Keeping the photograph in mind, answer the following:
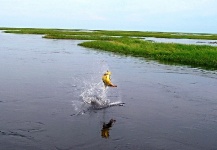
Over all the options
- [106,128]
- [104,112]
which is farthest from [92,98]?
[106,128]

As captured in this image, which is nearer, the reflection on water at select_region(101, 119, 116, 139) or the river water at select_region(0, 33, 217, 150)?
the river water at select_region(0, 33, 217, 150)

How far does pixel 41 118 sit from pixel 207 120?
739cm

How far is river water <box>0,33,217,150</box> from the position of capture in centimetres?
1163

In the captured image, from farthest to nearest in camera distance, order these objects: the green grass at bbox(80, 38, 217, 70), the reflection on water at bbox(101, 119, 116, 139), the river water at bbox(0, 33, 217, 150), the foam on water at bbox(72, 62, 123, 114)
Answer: the green grass at bbox(80, 38, 217, 70) → the foam on water at bbox(72, 62, 123, 114) → the reflection on water at bbox(101, 119, 116, 139) → the river water at bbox(0, 33, 217, 150)

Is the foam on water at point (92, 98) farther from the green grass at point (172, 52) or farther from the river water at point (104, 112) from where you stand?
the green grass at point (172, 52)

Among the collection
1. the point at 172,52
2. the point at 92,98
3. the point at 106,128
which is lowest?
the point at 106,128

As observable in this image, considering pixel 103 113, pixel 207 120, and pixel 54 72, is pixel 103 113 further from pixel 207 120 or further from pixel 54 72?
pixel 54 72

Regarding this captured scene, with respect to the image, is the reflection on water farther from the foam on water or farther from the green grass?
the green grass

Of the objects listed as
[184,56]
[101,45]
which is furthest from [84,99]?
[101,45]

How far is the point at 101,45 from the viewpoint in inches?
1988

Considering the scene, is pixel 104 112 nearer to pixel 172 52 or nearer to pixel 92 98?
pixel 92 98

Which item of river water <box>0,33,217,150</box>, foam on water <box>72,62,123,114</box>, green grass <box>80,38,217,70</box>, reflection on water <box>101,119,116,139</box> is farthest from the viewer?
green grass <box>80,38,217,70</box>

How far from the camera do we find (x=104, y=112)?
15188 mm

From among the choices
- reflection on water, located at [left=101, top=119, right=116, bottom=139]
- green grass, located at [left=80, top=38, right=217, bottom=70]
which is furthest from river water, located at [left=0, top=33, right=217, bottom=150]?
green grass, located at [left=80, top=38, right=217, bottom=70]
